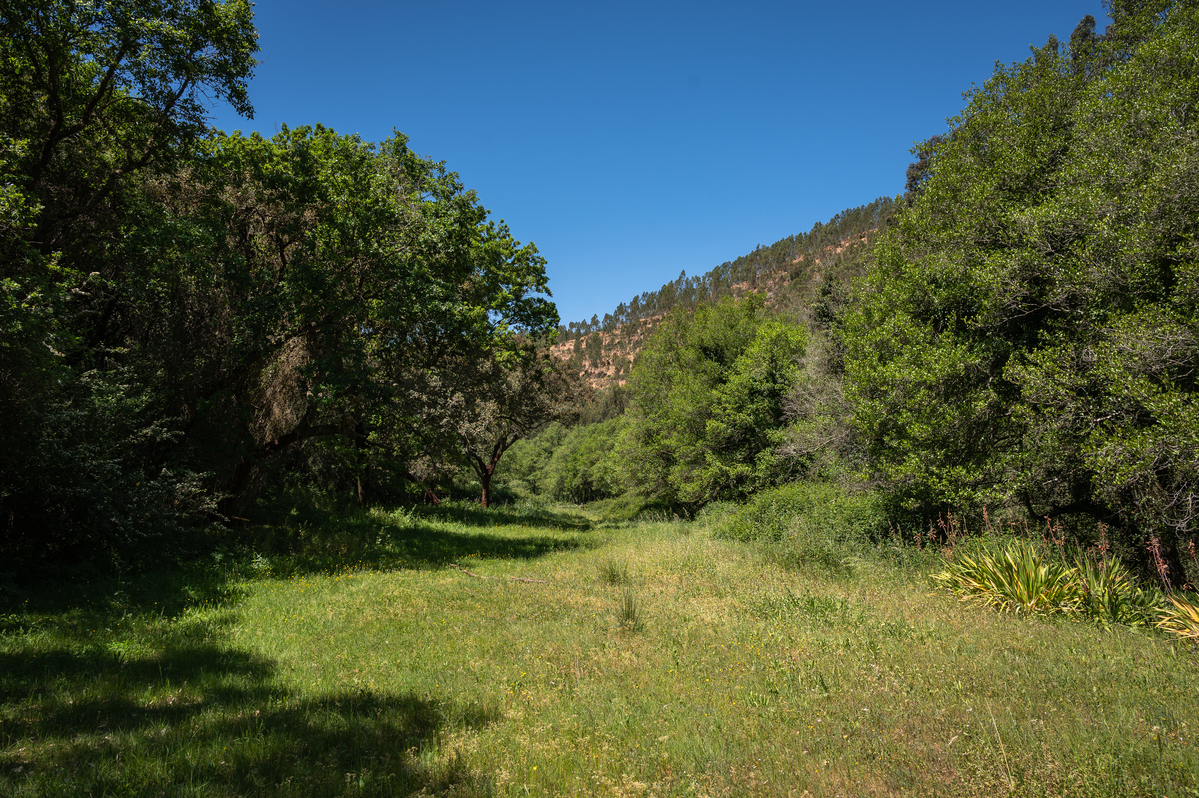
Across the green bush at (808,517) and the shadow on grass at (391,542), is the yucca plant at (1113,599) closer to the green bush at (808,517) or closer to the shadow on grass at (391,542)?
the green bush at (808,517)

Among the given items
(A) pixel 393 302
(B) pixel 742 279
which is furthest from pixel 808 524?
(B) pixel 742 279

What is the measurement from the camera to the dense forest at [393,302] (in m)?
8.58

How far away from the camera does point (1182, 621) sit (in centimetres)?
621

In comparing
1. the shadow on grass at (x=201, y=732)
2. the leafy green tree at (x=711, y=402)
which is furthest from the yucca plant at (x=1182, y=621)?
the leafy green tree at (x=711, y=402)

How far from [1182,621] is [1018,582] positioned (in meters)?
1.68

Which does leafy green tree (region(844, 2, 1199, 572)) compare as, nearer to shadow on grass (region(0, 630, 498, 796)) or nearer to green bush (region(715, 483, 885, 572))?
green bush (region(715, 483, 885, 572))

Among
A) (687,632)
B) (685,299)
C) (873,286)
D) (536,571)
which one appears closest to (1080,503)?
(873,286)

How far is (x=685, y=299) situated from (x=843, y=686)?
159m

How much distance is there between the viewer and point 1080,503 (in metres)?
11.6

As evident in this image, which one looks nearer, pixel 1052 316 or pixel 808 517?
pixel 1052 316

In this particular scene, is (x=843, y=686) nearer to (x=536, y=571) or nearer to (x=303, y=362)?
(x=536, y=571)

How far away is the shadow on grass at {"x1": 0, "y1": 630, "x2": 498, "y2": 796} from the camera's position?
11.6 feet

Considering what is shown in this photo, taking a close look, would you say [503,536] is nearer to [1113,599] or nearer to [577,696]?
[577,696]

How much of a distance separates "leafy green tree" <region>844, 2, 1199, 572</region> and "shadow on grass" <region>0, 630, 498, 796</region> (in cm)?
963
